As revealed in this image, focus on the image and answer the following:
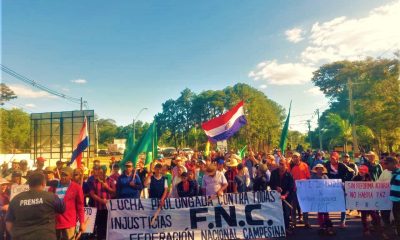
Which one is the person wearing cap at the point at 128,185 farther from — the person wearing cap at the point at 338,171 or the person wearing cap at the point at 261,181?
the person wearing cap at the point at 338,171

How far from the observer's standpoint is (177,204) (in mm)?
6949

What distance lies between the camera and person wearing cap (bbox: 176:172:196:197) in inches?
296

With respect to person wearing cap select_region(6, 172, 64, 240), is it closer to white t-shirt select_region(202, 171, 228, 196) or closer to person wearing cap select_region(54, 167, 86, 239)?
person wearing cap select_region(54, 167, 86, 239)

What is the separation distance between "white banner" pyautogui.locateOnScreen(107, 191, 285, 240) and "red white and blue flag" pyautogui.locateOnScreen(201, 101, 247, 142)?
4.97 metres

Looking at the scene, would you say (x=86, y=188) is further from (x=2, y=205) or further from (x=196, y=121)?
(x=196, y=121)

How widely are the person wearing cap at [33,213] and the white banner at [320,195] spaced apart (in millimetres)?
6115

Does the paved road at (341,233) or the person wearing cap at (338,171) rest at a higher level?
the person wearing cap at (338,171)

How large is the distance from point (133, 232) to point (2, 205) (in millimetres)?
3009

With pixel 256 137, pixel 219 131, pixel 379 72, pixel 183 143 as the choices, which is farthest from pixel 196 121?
pixel 219 131

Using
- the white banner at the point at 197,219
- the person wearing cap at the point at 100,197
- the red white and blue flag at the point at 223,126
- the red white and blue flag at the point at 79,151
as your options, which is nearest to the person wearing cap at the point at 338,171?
the white banner at the point at 197,219

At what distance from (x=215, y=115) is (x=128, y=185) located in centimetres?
6573

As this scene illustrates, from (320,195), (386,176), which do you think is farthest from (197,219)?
(386,176)

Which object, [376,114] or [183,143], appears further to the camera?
[183,143]

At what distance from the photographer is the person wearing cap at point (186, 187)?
752 cm
